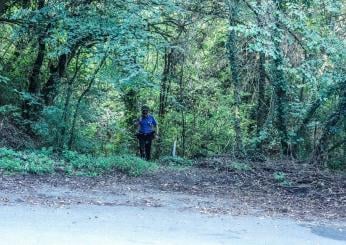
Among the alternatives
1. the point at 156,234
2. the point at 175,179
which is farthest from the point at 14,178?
the point at 156,234

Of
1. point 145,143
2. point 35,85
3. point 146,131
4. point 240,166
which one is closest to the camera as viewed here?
point 240,166

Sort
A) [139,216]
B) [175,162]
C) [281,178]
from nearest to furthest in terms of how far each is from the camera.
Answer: [139,216]
[281,178]
[175,162]

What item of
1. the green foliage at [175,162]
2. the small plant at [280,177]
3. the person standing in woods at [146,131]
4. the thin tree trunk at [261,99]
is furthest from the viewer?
the thin tree trunk at [261,99]

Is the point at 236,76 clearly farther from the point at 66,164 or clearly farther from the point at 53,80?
the point at 66,164

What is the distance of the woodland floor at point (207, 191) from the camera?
34.1 feet

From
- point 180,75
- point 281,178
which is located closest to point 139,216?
point 281,178

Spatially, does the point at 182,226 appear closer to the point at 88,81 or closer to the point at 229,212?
the point at 229,212

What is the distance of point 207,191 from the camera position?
12812 millimetres

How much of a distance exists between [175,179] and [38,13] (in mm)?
6231

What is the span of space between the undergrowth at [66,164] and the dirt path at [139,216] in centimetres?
48

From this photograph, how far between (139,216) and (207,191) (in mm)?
3771

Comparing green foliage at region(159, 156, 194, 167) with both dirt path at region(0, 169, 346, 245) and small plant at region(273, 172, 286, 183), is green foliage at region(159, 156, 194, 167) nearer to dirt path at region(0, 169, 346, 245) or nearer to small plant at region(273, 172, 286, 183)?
small plant at region(273, 172, 286, 183)

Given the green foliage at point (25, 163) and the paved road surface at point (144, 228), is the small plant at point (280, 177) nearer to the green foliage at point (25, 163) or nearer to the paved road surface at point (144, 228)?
the paved road surface at point (144, 228)

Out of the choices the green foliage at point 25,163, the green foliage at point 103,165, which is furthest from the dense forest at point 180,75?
the green foliage at point 25,163
